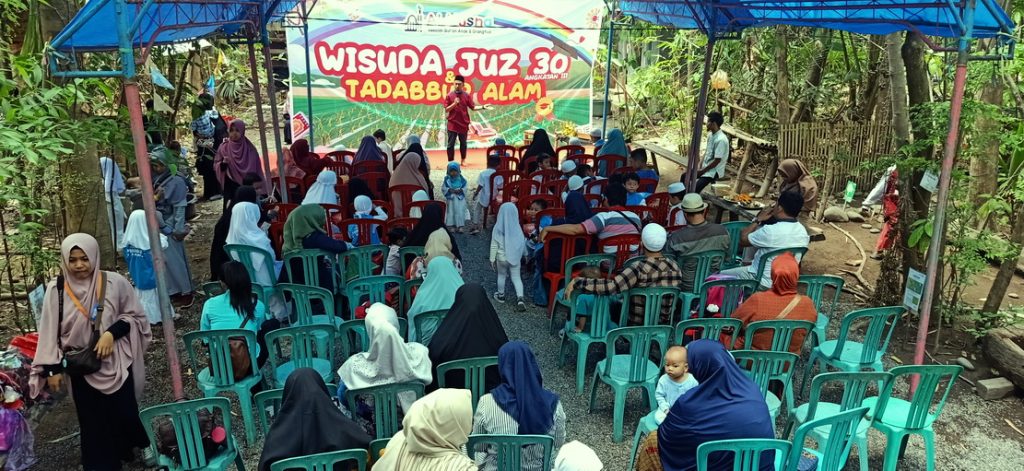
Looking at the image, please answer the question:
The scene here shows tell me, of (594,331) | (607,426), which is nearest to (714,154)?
(594,331)

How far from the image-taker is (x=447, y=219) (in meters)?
7.63

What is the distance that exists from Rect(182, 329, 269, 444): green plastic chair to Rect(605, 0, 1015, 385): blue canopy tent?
406 cm

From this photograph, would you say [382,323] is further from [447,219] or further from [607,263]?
[447,219]

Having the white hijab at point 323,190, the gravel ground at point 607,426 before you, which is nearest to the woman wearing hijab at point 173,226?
the gravel ground at point 607,426

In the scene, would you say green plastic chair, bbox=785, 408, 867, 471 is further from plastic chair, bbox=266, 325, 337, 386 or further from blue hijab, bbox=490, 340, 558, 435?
plastic chair, bbox=266, 325, 337, 386

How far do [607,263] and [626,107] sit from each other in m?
8.91

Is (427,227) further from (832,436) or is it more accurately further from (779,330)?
(832,436)

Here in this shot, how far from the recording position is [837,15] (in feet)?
19.6

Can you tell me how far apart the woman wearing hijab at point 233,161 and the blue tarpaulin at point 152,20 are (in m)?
1.44

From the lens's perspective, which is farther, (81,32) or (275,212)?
(275,212)

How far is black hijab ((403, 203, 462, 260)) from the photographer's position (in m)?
5.36

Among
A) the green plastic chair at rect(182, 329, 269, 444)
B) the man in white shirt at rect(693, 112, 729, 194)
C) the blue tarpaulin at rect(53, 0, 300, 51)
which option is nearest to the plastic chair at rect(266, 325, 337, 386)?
the green plastic chair at rect(182, 329, 269, 444)

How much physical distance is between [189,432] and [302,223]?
7.60 feet

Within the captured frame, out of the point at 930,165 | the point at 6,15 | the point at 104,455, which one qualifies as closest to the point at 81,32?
the point at 6,15
